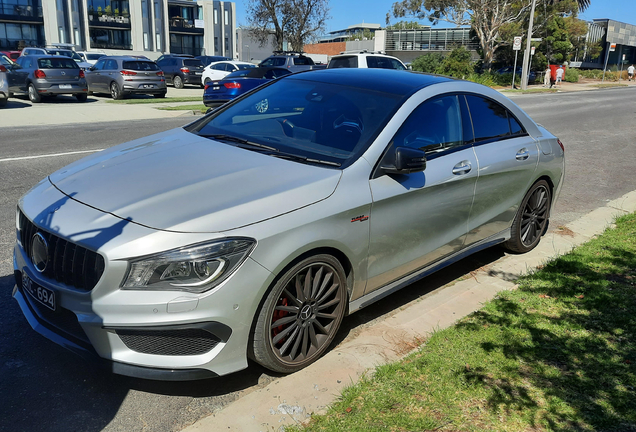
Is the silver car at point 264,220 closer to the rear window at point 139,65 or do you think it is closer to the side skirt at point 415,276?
the side skirt at point 415,276

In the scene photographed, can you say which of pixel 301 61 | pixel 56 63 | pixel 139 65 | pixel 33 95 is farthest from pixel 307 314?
pixel 301 61

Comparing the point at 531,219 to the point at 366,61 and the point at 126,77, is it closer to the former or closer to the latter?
the point at 366,61

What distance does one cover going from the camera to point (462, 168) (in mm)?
4430

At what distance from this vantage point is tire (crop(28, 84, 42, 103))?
19.7m

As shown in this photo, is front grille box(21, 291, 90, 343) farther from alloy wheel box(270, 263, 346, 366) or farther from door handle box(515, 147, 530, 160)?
door handle box(515, 147, 530, 160)

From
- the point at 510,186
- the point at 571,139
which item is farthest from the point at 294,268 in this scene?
the point at 571,139

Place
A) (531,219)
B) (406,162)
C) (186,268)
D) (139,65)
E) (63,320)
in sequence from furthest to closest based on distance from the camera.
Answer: (139,65)
(531,219)
(406,162)
(63,320)
(186,268)

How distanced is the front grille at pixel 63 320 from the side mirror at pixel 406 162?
Result: 6.76ft

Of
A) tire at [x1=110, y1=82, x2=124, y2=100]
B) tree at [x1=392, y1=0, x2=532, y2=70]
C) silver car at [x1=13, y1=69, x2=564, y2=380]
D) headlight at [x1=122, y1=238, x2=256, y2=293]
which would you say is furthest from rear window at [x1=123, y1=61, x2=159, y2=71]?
tree at [x1=392, y1=0, x2=532, y2=70]

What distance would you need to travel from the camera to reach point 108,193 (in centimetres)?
329

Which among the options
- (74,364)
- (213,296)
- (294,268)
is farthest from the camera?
(74,364)

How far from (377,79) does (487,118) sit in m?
1.09

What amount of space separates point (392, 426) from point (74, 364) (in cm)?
195

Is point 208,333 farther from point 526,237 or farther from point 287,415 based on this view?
point 526,237
